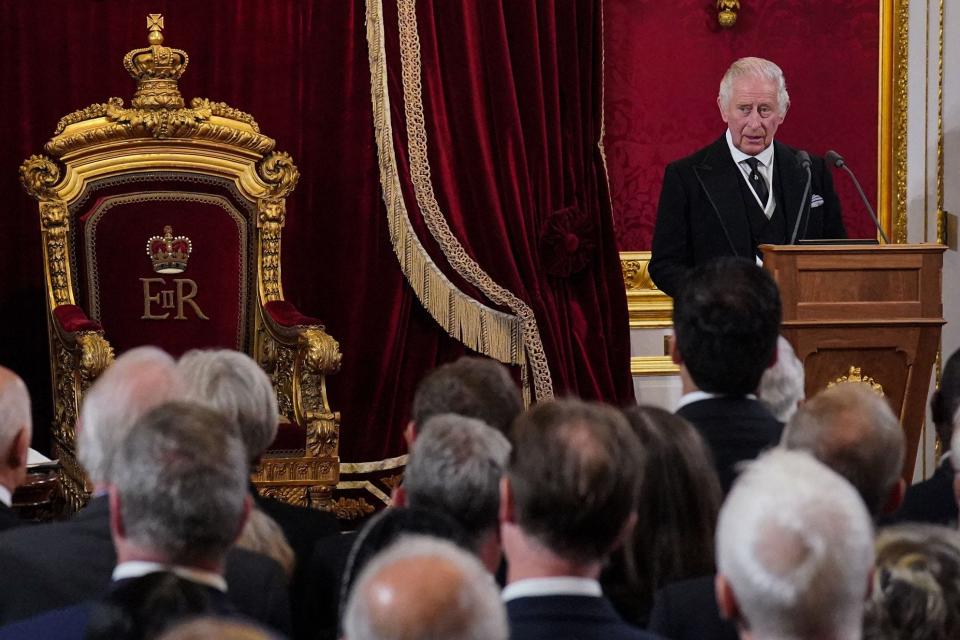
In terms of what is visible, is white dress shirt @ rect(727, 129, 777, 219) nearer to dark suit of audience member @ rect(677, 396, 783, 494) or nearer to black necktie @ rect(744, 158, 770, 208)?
black necktie @ rect(744, 158, 770, 208)

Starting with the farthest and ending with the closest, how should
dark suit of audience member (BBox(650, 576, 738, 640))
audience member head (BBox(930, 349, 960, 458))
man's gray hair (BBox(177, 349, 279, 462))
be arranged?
audience member head (BBox(930, 349, 960, 458)) → man's gray hair (BBox(177, 349, 279, 462)) → dark suit of audience member (BBox(650, 576, 738, 640))

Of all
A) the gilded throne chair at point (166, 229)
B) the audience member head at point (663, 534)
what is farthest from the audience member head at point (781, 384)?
the gilded throne chair at point (166, 229)

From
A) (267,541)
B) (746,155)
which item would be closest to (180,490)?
(267,541)

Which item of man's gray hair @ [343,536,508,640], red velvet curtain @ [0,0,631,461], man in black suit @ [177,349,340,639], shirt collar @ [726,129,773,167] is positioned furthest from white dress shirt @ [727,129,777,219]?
man's gray hair @ [343,536,508,640]

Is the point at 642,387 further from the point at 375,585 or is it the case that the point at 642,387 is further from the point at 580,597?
the point at 375,585

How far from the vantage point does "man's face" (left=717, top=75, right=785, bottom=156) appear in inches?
182

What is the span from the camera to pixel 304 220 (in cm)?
543

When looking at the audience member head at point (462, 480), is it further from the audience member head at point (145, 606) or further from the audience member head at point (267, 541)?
the audience member head at point (145, 606)

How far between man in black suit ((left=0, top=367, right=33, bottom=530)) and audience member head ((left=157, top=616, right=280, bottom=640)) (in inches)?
53.4

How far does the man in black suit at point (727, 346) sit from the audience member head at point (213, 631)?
158 centimetres

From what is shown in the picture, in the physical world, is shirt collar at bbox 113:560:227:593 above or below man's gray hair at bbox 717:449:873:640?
below

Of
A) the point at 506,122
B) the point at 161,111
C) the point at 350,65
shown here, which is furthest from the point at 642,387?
the point at 161,111

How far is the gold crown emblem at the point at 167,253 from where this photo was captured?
4969 mm

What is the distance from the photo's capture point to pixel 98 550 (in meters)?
2.11
